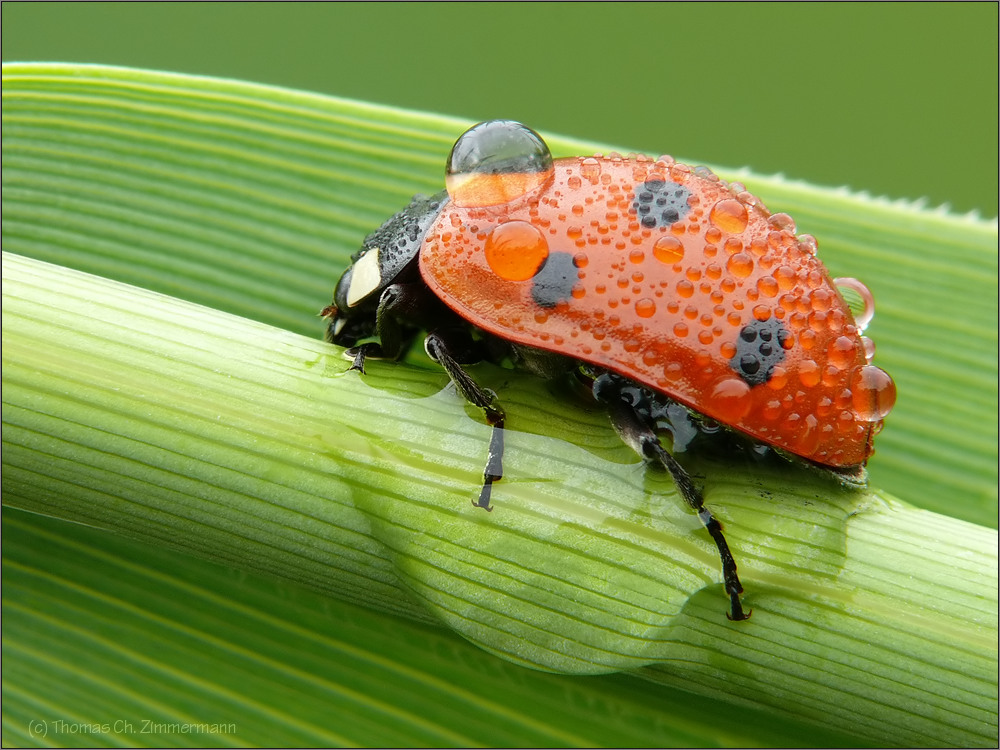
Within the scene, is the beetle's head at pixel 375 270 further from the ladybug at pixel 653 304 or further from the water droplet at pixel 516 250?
the water droplet at pixel 516 250

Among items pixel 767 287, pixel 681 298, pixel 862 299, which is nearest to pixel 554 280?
pixel 681 298

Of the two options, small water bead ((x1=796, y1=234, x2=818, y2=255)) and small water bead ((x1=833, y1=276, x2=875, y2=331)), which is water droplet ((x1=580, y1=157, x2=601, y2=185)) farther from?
small water bead ((x1=833, y1=276, x2=875, y2=331))

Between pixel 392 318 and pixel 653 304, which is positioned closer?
pixel 653 304

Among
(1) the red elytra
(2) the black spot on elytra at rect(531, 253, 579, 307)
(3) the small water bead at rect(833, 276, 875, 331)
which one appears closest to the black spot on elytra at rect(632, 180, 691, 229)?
(1) the red elytra

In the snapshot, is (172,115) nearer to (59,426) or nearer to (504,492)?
(59,426)

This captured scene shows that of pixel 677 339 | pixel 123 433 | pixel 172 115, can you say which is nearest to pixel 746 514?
pixel 677 339

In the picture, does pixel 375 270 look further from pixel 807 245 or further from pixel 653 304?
pixel 807 245

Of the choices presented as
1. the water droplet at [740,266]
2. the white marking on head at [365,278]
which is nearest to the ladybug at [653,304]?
the water droplet at [740,266]
